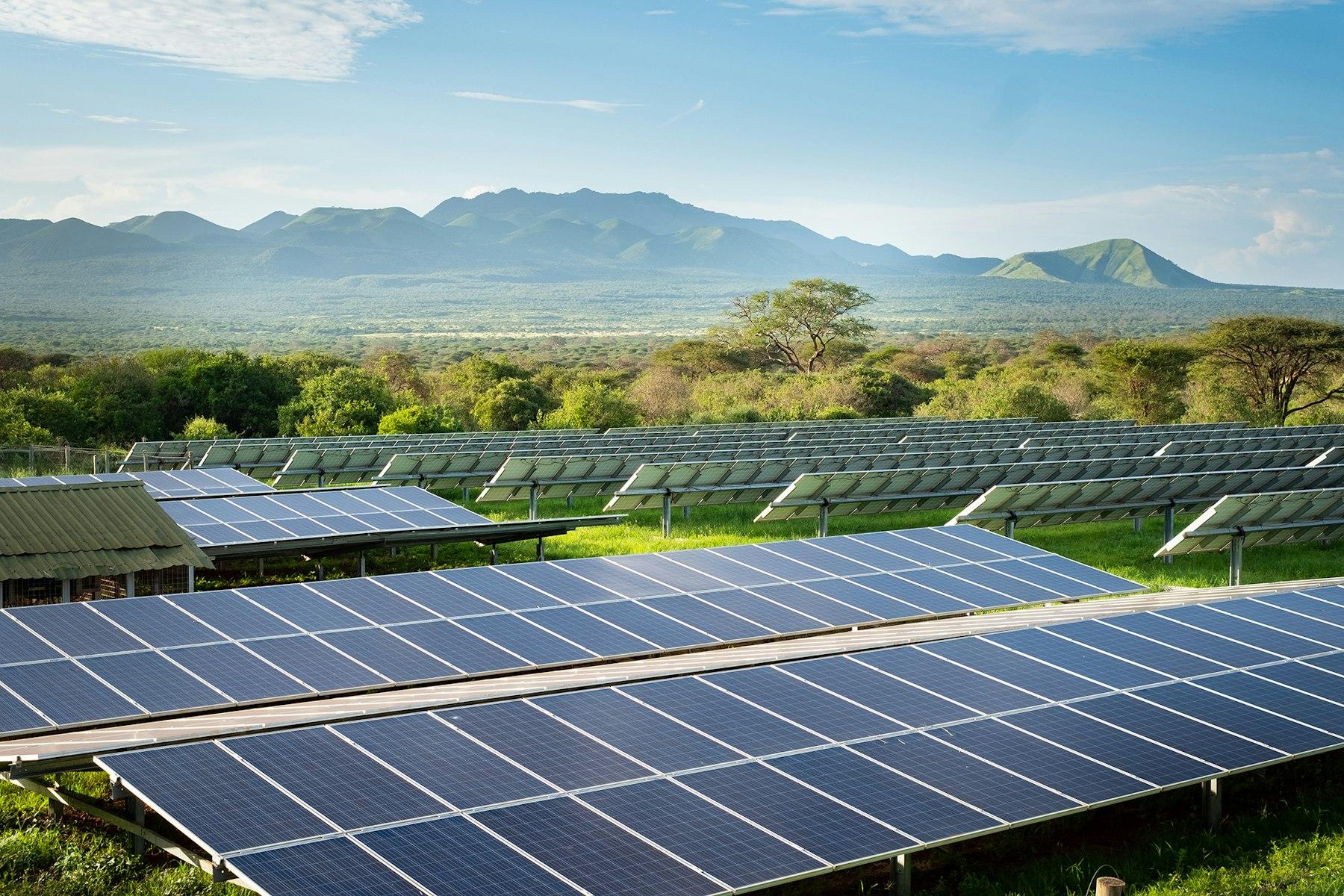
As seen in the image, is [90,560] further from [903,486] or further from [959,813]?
[903,486]

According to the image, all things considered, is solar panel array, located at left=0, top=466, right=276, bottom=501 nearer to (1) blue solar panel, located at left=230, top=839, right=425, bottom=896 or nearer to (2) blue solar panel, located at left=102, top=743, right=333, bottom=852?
(2) blue solar panel, located at left=102, top=743, right=333, bottom=852

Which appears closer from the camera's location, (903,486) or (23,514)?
(23,514)

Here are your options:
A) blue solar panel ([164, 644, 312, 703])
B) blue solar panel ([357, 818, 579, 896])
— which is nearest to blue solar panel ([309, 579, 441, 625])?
blue solar panel ([164, 644, 312, 703])

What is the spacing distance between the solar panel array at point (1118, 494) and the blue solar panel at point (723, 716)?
11784 mm

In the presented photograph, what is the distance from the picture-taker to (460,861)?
7.37 meters

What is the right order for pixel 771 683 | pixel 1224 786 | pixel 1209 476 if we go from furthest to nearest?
pixel 1209 476
pixel 1224 786
pixel 771 683

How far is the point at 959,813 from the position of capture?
844cm

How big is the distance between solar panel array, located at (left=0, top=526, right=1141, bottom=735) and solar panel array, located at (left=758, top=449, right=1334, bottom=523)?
5.44 metres

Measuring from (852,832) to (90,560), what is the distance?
40.6 ft

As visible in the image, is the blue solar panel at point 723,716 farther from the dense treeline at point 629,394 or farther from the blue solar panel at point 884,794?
the dense treeline at point 629,394

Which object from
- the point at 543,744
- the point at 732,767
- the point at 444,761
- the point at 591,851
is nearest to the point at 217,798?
the point at 444,761

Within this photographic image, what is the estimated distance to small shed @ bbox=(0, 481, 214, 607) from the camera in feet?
54.1

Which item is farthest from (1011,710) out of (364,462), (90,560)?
(364,462)

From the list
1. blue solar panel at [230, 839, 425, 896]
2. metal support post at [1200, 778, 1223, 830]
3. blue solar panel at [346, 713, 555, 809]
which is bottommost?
metal support post at [1200, 778, 1223, 830]
